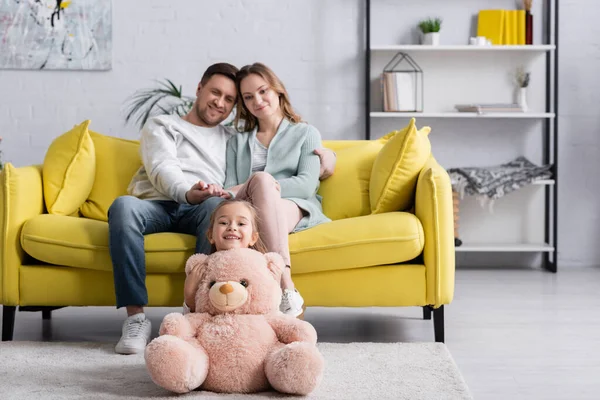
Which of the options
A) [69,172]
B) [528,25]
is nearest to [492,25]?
[528,25]

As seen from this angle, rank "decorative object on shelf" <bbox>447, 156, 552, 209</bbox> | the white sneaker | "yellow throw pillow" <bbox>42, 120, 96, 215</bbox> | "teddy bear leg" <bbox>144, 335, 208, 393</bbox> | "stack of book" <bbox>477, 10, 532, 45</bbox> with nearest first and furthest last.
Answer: "teddy bear leg" <bbox>144, 335, 208, 393</bbox> → the white sneaker → "yellow throw pillow" <bbox>42, 120, 96, 215</bbox> → "decorative object on shelf" <bbox>447, 156, 552, 209</bbox> → "stack of book" <bbox>477, 10, 532, 45</bbox>

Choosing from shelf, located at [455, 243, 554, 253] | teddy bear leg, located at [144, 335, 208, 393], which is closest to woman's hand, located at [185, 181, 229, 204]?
teddy bear leg, located at [144, 335, 208, 393]

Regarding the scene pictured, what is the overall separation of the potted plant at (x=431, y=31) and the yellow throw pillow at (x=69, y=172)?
1.95 m

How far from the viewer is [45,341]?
276 centimetres

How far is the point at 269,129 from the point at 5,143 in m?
1.93

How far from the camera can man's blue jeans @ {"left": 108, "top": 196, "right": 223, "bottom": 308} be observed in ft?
8.47

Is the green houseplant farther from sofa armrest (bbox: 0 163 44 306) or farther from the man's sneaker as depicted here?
the man's sneaker

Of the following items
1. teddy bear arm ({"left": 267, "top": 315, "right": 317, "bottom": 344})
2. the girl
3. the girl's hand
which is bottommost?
teddy bear arm ({"left": 267, "top": 315, "right": 317, "bottom": 344})

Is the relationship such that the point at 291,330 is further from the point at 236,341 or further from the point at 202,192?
the point at 202,192

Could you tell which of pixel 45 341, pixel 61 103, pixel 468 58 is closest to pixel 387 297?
pixel 45 341

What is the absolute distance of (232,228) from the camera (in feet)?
7.68

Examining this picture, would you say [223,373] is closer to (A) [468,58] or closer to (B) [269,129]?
(B) [269,129]

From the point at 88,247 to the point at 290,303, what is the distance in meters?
0.72

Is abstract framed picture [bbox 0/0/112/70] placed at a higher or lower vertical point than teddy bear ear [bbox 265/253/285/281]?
higher
